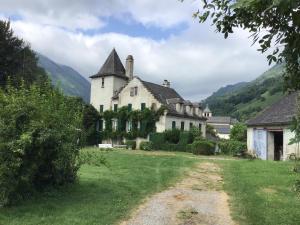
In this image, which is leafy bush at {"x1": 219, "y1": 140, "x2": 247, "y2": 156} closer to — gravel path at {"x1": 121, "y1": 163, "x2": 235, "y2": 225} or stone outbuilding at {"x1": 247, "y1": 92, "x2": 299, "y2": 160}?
stone outbuilding at {"x1": 247, "y1": 92, "x2": 299, "y2": 160}

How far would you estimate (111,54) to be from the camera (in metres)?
57.3

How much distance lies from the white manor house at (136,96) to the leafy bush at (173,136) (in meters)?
1.39

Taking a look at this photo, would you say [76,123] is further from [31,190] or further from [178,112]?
[178,112]

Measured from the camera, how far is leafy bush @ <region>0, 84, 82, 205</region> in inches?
415

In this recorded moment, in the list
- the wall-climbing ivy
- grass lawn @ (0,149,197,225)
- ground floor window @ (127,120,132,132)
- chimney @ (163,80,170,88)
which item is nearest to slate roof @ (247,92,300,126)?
the wall-climbing ivy

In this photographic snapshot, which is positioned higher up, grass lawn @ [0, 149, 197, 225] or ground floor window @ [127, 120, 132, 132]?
ground floor window @ [127, 120, 132, 132]

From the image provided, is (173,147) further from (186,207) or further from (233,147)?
(186,207)

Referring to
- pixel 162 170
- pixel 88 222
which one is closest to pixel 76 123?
pixel 88 222

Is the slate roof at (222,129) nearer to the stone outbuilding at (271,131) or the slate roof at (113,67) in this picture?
the slate roof at (113,67)

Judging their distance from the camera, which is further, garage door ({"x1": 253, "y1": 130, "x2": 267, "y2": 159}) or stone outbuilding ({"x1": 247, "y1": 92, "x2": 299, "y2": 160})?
garage door ({"x1": 253, "y1": 130, "x2": 267, "y2": 159})

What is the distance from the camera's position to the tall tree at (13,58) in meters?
41.0

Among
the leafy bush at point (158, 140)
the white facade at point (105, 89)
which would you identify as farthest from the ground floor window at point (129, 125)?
the leafy bush at point (158, 140)

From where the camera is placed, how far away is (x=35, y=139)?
36.5ft

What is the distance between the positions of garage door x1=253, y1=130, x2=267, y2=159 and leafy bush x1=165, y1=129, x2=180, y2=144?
40.6 ft
